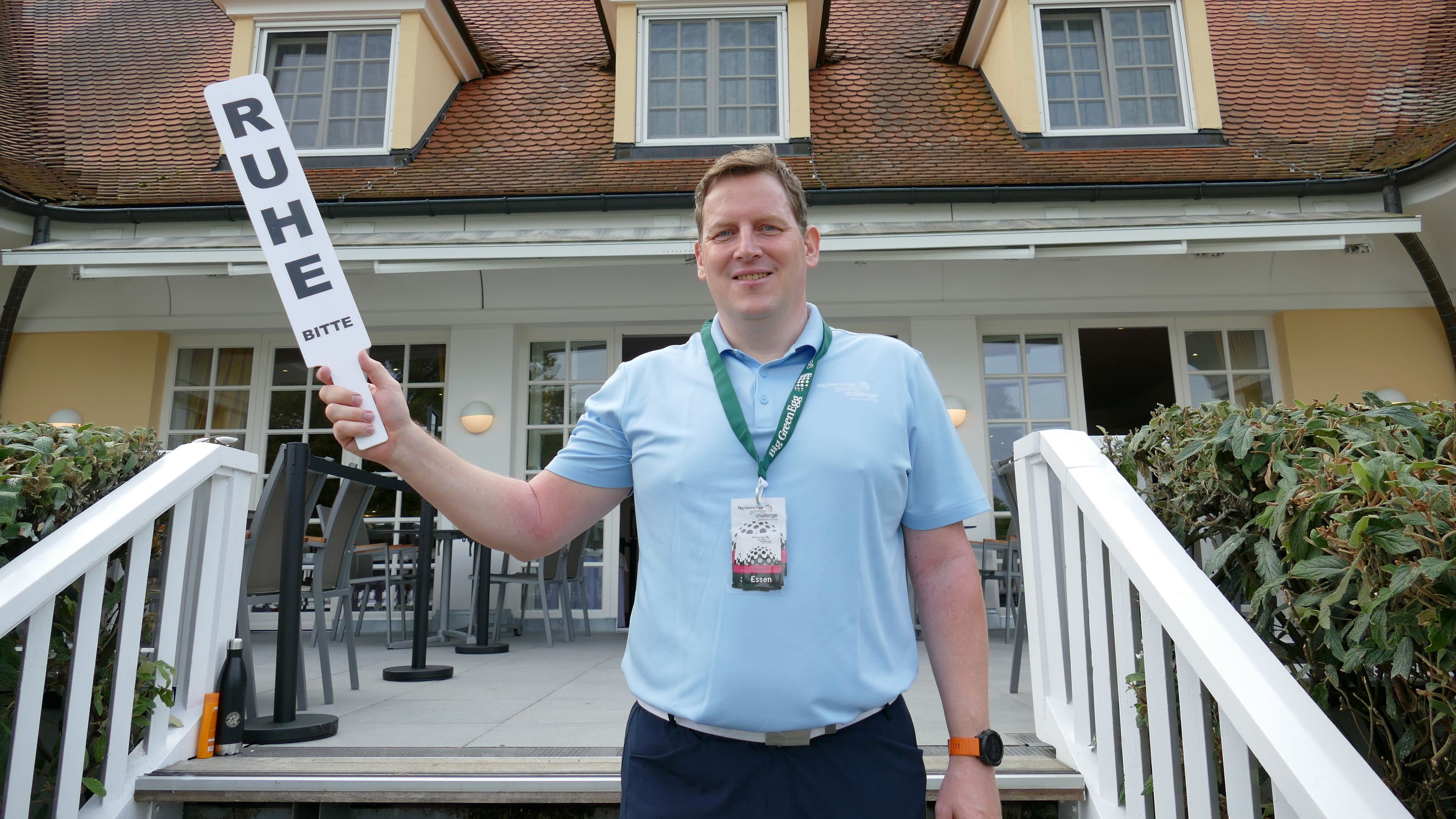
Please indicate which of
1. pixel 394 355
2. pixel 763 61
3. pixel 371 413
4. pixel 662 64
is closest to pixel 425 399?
pixel 394 355

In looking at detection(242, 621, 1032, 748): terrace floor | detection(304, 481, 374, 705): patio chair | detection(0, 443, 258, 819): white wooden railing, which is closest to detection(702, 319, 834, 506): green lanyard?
detection(242, 621, 1032, 748): terrace floor

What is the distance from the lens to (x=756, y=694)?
1208 millimetres

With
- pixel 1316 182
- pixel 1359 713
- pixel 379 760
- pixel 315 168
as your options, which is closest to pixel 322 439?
pixel 315 168

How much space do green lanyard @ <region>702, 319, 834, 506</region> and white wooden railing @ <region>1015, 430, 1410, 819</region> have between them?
2.63 ft

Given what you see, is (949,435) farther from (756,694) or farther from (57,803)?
(57,803)

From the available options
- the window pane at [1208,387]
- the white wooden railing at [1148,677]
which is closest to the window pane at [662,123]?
the window pane at [1208,387]

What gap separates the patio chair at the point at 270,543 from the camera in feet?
10.1

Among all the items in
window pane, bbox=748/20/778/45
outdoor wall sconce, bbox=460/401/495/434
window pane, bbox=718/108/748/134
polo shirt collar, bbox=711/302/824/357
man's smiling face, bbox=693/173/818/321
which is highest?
window pane, bbox=748/20/778/45

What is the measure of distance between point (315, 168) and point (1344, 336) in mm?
7989

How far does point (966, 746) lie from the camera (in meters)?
1.32

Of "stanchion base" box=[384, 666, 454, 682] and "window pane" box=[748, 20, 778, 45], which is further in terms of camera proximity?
"window pane" box=[748, 20, 778, 45]

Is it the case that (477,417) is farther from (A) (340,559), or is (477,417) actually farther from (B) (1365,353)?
(B) (1365,353)

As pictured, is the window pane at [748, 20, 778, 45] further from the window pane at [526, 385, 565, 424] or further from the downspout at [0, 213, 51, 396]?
the downspout at [0, 213, 51, 396]

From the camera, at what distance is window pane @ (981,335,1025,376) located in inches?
265
